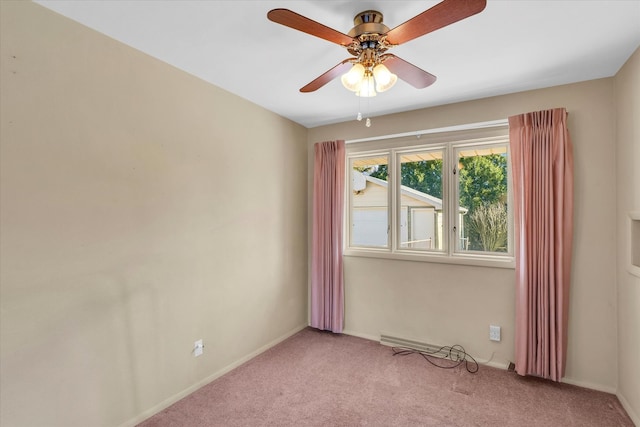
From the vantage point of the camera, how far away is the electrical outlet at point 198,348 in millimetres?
2443

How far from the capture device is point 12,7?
5.04 ft

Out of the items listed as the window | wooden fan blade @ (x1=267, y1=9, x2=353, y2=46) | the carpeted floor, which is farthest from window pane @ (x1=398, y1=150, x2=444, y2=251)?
wooden fan blade @ (x1=267, y1=9, x2=353, y2=46)

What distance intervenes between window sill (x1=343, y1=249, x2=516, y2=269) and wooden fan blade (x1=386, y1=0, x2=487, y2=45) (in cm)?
217

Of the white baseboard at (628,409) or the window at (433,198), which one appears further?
the window at (433,198)

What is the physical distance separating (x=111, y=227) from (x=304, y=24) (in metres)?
1.64

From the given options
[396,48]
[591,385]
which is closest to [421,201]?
[396,48]

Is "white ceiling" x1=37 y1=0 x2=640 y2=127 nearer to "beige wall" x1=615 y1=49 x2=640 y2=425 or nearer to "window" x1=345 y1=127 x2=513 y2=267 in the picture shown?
"beige wall" x1=615 y1=49 x2=640 y2=425

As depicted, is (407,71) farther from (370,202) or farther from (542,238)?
(370,202)

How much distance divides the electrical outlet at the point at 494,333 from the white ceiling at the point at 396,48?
2.12 metres

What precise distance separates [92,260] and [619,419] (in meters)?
3.59

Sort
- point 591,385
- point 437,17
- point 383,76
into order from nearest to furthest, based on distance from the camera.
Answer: point 437,17 → point 383,76 → point 591,385

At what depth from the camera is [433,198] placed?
10.6ft

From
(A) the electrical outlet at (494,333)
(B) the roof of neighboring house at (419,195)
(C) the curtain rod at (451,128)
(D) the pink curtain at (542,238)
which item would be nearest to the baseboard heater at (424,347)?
(A) the electrical outlet at (494,333)

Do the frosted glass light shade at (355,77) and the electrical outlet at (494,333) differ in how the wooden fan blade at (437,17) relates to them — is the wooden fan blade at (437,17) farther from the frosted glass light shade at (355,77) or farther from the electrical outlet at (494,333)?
the electrical outlet at (494,333)
